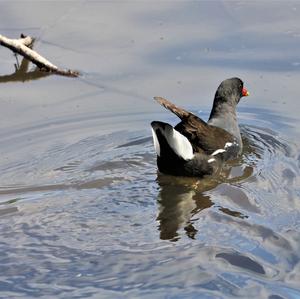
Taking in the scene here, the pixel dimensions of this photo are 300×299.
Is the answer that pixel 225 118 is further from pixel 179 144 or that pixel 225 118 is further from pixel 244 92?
pixel 179 144

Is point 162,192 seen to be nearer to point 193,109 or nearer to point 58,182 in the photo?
point 58,182

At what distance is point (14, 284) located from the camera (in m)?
5.86

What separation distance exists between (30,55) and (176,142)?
2887 millimetres

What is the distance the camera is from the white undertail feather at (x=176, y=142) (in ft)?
24.4

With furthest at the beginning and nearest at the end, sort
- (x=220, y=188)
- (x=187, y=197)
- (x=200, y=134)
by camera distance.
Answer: (x=200, y=134), (x=220, y=188), (x=187, y=197)

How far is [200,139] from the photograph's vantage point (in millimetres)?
A: 8000

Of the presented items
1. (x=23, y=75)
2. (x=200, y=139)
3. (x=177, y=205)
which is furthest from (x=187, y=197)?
(x=23, y=75)

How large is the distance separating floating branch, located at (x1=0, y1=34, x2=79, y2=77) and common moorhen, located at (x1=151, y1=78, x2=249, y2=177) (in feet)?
6.03

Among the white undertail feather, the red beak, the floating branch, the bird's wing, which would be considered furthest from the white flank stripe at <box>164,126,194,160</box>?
the floating branch

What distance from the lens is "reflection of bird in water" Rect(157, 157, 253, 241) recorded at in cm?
683

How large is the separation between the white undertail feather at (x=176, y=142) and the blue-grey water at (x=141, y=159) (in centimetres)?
29

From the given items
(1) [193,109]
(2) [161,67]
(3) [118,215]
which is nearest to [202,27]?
(2) [161,67]

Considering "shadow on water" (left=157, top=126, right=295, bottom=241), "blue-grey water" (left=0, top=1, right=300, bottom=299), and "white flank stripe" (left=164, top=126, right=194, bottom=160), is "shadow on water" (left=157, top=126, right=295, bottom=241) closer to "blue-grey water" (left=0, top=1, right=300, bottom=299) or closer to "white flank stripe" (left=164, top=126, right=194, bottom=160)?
"blue-grey water" (left=0, top=1, right=300, bottom=299)

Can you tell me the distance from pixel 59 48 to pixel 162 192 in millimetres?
3351
